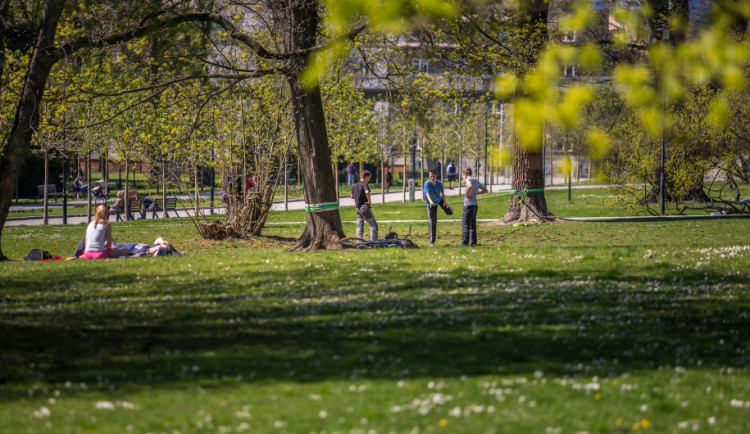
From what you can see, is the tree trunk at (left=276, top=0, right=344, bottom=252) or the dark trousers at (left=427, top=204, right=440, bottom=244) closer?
the tree trunk at (left=276, top=0, right=344, bottom=252)

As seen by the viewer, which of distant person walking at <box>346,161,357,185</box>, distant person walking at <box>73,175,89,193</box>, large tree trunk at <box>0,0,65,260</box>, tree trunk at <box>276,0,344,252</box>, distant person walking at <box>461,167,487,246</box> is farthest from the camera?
distant person walking at <box>346,161,357,185</box>

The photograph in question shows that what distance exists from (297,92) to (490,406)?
11314 mm

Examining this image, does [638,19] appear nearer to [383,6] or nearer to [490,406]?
[383,6]

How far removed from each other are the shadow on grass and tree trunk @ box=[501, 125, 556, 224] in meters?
12.2

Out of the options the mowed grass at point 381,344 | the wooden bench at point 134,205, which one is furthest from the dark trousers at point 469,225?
the wooden bench at point 134,205

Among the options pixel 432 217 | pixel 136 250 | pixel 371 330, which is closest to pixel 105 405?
pixel 371 330

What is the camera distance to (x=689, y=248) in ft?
45.0

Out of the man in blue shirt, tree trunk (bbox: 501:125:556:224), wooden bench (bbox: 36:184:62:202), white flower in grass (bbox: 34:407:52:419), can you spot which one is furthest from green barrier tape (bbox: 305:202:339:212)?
wooden bench (bbox: 36:184:62:202)

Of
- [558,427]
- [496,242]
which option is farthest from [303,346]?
[496,242]

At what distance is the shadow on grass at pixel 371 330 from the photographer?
6.31 m

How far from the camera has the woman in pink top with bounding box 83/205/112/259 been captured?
13.6 m

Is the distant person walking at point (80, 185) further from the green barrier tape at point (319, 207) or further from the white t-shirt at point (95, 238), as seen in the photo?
the white t-shirt at point (95, 238)

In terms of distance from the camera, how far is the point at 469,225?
1688 centimetres

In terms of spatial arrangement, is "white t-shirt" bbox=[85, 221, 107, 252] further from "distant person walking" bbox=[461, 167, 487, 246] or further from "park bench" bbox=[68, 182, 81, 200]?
"park bench" bbox=[68, 182, 81, 200]
